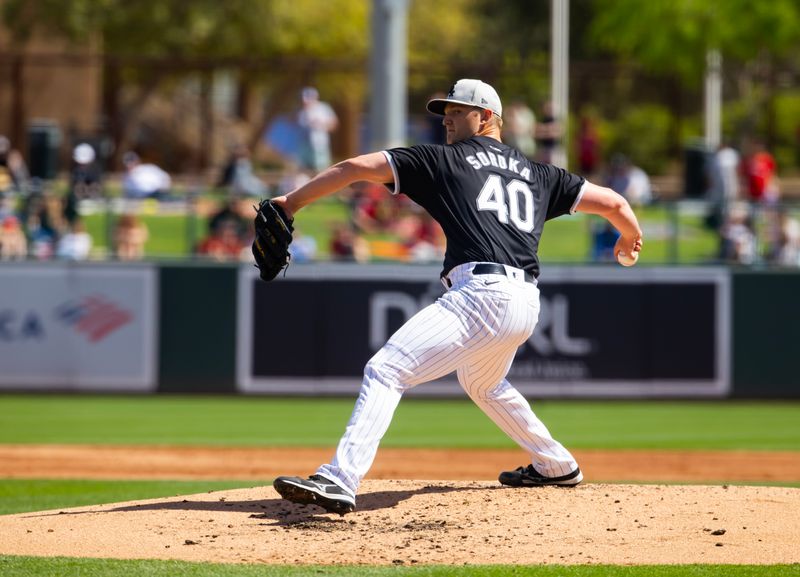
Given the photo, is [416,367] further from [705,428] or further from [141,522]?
[705,428]

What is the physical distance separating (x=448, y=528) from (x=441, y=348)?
2.79 ft

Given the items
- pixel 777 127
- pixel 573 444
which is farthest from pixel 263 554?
pixel 777 127

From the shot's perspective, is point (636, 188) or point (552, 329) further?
point (636, 188)

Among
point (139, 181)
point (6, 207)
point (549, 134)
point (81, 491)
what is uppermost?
point (549, 134)

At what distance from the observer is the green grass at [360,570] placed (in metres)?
5.26

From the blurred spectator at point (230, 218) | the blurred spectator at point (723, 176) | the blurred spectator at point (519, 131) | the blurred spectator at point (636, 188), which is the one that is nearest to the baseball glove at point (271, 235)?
the blurred spectator at point (230, 218)

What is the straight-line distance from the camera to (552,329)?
48.1 ft

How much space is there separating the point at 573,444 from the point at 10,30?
25935mm

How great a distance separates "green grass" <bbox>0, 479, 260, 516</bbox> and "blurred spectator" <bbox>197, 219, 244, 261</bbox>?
6.01 m

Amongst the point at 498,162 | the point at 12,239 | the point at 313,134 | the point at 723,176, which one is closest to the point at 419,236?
the point at 12,239

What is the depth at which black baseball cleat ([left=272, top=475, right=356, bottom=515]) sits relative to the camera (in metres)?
5.63

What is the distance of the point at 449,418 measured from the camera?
44.9 ft

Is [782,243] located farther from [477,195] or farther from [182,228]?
[477,195]

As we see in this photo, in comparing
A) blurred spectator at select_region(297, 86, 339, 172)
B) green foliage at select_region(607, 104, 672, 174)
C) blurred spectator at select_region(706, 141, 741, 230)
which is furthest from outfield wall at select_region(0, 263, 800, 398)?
green foliage at select_region(607, 104, 672, 174)
